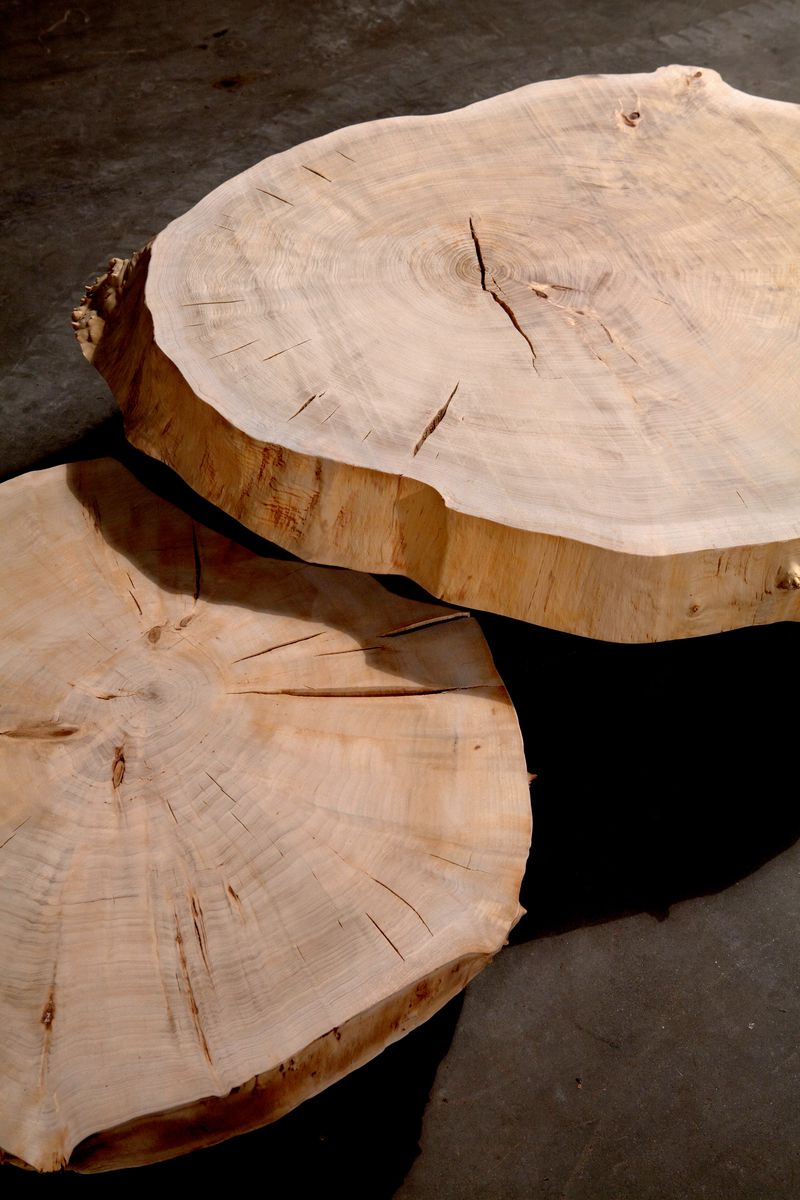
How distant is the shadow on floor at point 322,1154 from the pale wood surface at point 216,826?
1.17 feet

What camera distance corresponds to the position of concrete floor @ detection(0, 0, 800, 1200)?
154cm

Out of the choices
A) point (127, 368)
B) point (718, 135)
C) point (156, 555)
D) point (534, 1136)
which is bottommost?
point (534, 1136)

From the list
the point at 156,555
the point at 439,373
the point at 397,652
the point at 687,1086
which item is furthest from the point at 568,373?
the point at 687,1086

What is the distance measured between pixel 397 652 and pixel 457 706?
131mm

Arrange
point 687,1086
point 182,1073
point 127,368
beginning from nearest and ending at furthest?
1. point 182,1073
2. point 687,1086
3. point 127,368

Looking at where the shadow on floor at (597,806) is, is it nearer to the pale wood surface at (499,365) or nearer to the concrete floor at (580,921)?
the concrete floor at (580,921)

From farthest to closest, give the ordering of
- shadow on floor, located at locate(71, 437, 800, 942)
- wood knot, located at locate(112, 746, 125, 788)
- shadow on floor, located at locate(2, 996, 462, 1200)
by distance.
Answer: shadow on floor, located at locate(71, 437, 800, 942)
shadow on floor, located at locate(2, 996, 462, 1200)
wood knot, located at locate(112, 746, 125, 788)

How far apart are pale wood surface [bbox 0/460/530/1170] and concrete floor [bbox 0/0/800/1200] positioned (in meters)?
0.38

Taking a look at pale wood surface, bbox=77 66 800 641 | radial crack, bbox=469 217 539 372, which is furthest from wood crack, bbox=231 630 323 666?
radial crack, bbox=469 217 539 372

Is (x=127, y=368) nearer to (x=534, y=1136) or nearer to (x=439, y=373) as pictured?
(x=439, y=373)

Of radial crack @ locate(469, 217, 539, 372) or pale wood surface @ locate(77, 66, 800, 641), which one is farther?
radial crack @ locate(469, 217, 539, 372)

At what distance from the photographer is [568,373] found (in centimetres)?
167

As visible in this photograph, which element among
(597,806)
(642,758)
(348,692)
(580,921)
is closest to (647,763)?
(642,758)

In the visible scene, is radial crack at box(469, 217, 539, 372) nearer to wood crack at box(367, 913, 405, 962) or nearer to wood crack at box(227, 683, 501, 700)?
wood crack at box(227, 683, 501, 700)
